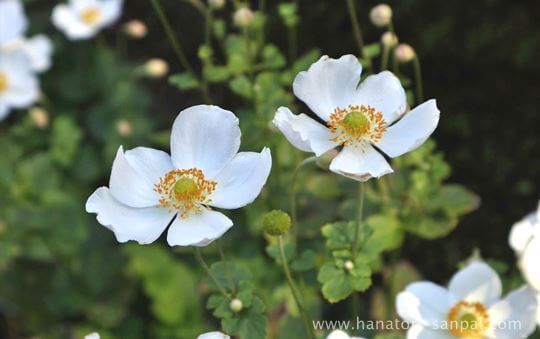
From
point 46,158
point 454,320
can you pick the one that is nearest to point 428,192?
point 454,320

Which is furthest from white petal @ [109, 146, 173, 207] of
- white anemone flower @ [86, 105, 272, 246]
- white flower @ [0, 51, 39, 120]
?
white flower @ [0, 51, 39, 120]

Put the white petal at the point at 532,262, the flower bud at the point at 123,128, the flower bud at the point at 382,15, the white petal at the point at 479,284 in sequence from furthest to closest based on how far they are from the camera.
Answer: the flower bud at the point at 123,128 → the flower bud at the point at 382,15 → the white petal at the point at 479,284 → the white petal at the point at 532,262

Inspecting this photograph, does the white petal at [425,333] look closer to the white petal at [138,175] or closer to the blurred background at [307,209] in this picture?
the white petal at [138,175]

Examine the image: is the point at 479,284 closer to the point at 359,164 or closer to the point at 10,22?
the point at 359,164

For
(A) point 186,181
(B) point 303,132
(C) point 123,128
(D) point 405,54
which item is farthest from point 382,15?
(C) point 123,128

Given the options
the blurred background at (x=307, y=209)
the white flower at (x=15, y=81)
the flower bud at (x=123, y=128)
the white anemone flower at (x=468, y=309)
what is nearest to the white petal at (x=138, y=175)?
the white anemone flower at (x=468, y=309)
